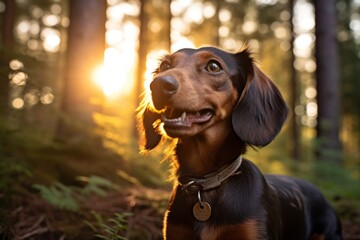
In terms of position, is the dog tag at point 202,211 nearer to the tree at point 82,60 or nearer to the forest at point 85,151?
the forest at point 85,151

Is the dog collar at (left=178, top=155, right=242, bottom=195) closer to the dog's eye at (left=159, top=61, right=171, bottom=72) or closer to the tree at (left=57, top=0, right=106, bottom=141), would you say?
the dog's eye at (left=159, top=61, right=171, bottom=72)

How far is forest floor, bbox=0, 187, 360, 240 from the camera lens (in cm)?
414

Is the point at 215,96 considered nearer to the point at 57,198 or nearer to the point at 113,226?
the point at 113,226

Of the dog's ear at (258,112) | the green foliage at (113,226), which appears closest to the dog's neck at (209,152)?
the dog's ear at (258,112)

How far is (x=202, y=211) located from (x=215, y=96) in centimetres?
91

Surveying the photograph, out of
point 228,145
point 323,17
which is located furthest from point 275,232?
point 323,17

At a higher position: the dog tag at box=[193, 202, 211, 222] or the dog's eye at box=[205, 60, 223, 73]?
the dog's eye at box=[205, 60, 223, 73]

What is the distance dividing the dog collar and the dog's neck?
87 millimetres

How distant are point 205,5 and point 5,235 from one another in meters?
19.4

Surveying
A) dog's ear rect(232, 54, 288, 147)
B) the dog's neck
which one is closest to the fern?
the dog's neck

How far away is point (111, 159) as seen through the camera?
7004 millimetres

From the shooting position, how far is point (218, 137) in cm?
347

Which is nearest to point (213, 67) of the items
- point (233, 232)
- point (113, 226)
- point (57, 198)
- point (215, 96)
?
point (215, 96)

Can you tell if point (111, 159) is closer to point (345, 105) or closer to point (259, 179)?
point (259, 179)
